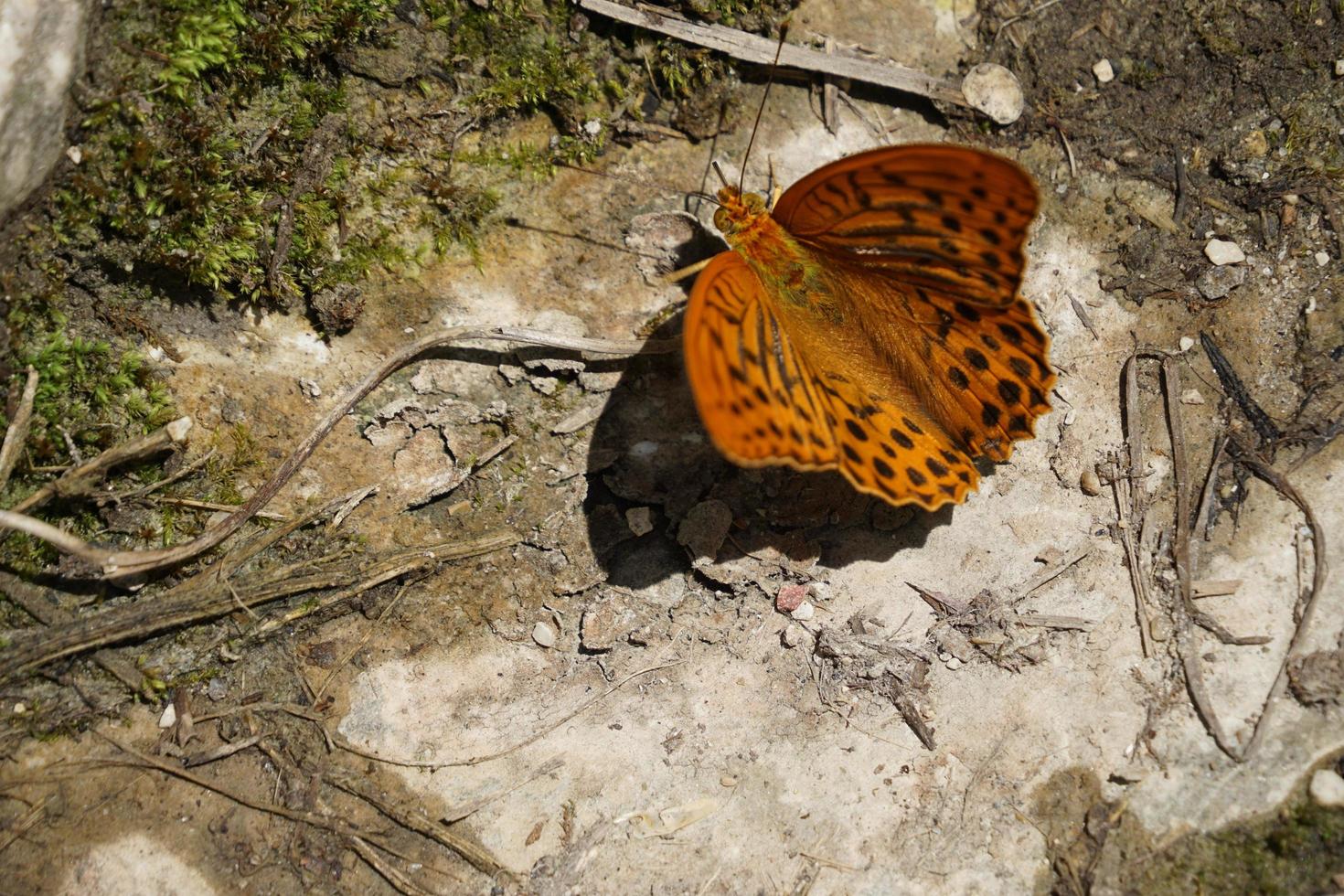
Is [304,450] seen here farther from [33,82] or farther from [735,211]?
[735,211]

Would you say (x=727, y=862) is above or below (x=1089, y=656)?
below

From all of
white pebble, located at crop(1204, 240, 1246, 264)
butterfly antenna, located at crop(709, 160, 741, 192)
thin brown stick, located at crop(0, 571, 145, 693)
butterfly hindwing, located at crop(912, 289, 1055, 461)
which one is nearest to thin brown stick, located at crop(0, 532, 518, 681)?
thin brown stick, located at crop(0, 571, 145, 693)

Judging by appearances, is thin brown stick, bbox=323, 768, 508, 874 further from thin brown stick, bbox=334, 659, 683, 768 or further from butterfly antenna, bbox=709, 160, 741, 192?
butterfly antenna, bbox=709, 160, 741, 192

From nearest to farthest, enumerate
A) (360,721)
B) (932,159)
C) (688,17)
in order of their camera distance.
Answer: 1. (932,159)
2. (360,721)
3. (688,17)

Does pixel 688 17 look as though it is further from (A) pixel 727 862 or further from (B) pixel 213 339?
(A) pixel 727 862

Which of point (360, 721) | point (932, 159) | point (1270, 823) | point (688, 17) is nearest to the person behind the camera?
point (932, 159)

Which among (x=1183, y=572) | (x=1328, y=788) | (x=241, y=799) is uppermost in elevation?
(x=1183, y=572)

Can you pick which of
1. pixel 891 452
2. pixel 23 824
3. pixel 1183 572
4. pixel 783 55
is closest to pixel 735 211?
pixel 783 55

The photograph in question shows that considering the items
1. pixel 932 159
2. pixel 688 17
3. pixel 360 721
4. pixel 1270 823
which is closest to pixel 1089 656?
pixel 1270 823
